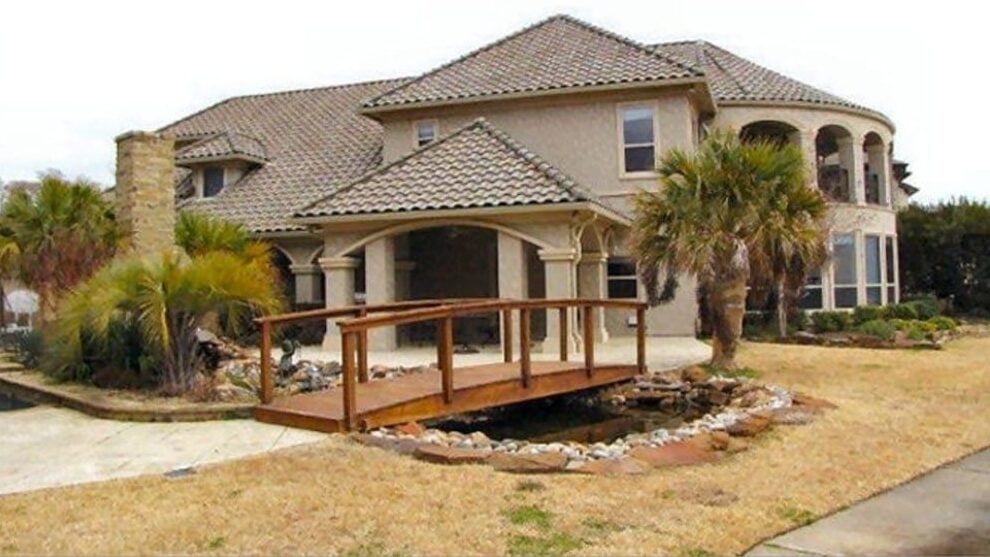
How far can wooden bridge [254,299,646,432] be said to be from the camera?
9383 mm

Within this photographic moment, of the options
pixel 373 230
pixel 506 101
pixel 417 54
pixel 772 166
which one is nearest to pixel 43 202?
pixel 373 230

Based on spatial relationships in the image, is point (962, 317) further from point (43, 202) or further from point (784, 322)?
point (43, 202)

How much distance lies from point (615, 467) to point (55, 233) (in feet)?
48.1

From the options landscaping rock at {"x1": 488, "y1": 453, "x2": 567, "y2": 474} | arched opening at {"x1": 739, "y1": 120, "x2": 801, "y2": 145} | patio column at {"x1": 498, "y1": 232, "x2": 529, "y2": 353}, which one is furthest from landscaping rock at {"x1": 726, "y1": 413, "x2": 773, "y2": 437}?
arched opening at {"x1": 739, "y1": 120, "x2": 801, "y2": 145}

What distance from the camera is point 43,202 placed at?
1825cm

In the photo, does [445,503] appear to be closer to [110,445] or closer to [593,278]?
[110,445]

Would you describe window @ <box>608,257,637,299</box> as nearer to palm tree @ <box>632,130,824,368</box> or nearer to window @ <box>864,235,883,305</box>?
palm tree @ <box>632,130,824,368</box>

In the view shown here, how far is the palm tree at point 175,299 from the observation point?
428 inches

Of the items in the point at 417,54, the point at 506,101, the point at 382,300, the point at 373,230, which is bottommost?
the point at 382,300

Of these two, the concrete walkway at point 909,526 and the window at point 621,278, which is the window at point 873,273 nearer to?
the window at point 621,278

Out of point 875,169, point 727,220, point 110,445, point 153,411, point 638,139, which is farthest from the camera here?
point 875,169

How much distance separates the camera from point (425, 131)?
23.5 metres

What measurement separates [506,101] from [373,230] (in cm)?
587

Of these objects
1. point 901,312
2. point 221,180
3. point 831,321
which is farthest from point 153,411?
point 901,312
